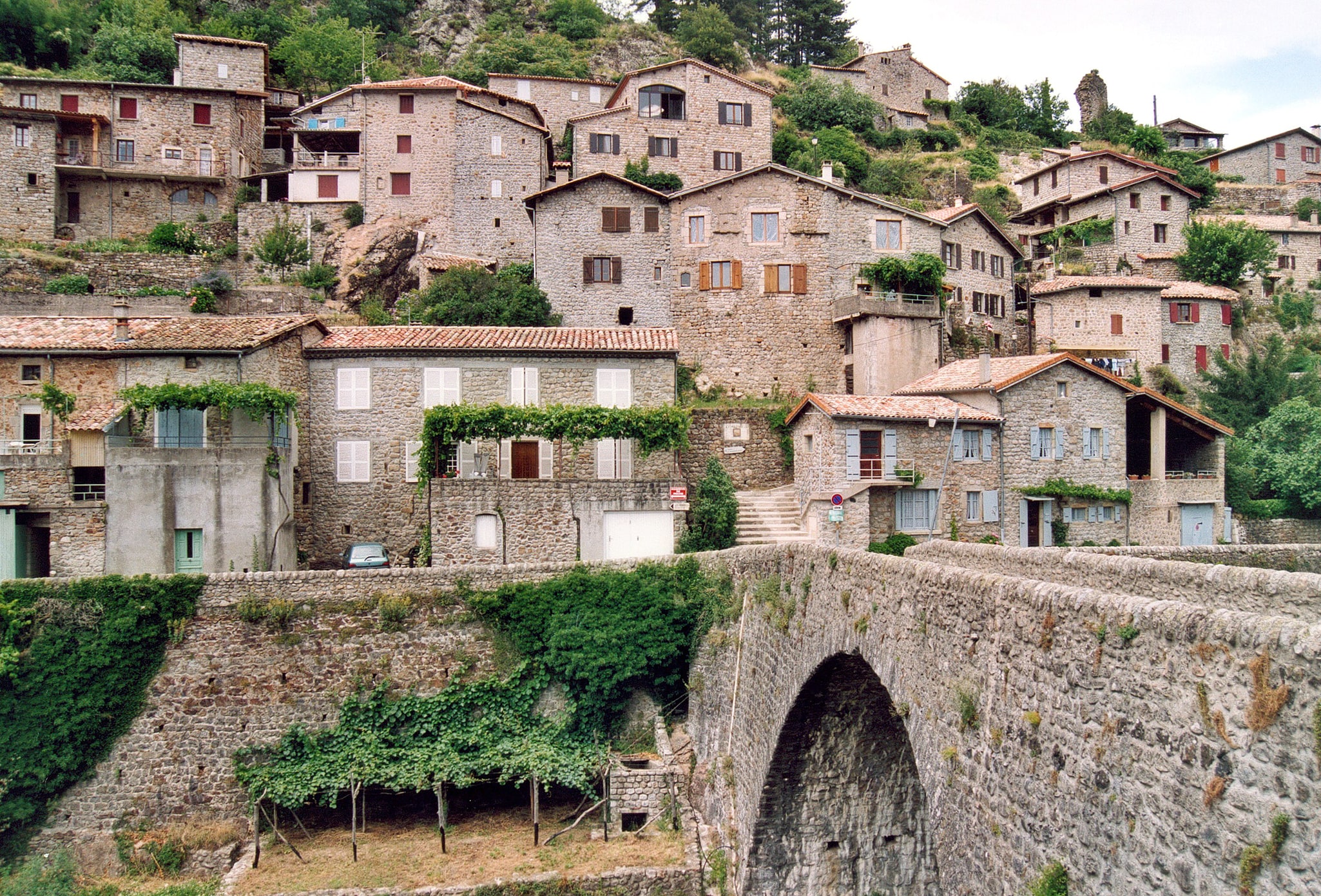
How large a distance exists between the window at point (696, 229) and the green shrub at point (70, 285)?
77.9 ft

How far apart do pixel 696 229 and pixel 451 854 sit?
25.8 m

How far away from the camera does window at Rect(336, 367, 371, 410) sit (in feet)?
96.5

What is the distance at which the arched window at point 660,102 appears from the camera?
47094mm

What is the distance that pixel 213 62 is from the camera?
51.1 m

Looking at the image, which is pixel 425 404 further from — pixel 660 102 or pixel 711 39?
pixel 711 39

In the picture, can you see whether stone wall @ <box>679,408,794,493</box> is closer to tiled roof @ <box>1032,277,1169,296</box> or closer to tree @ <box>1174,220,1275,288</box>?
tiled roof @ <box>1032,277,1169,296</box>

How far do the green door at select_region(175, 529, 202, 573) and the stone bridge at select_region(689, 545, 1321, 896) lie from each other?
53.3 ft

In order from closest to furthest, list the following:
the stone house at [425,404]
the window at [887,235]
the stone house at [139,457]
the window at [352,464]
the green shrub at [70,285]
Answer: the stone house at [139,457] < the stone house at [425,404] < the window at [352,464] < the green shrub at [70,285] < the window at [887,235]

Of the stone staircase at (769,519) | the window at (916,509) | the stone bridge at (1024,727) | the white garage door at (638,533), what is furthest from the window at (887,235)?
the stone bridge at (1024,727)

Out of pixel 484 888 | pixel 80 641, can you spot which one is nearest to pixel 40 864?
pixel 80 641

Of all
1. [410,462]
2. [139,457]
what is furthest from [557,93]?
[139,457]

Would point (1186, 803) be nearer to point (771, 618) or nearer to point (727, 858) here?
point (771, 618)

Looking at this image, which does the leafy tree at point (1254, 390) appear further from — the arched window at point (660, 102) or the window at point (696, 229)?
the arched window at point (660, 102)

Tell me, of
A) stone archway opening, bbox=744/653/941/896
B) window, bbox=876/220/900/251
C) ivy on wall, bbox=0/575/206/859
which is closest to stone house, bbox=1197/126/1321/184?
window, bbox=876/220/900/251
